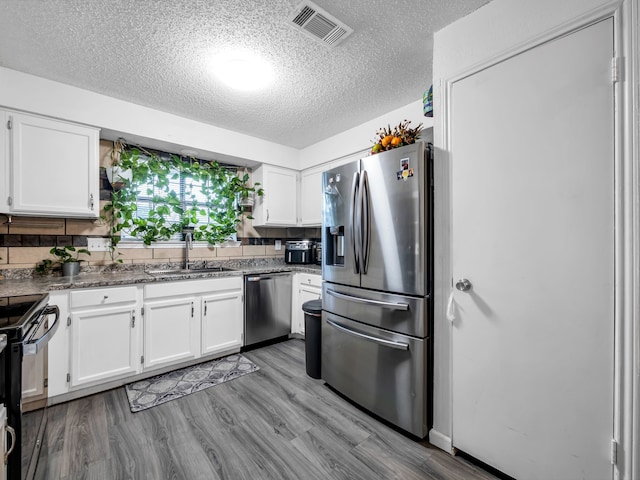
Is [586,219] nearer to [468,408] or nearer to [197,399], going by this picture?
[468,408]

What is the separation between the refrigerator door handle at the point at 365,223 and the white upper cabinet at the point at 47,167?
2.30 meters

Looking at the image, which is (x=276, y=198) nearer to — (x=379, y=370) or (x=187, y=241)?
(x=187, y=241)

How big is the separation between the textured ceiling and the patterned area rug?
2.52 metres

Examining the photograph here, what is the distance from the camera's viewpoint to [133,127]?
257 centimetres

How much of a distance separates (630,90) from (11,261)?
159 inches

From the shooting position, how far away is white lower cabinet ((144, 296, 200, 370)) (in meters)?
2.42

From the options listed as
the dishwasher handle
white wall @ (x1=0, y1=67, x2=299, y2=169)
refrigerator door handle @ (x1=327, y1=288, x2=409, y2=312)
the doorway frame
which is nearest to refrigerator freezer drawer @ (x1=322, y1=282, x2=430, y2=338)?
refrigerator door handle @ (x1=327, y1=288, x2=409, y2=312)

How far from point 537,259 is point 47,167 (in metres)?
3.40

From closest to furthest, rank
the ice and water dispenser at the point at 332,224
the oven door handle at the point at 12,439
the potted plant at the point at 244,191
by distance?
the oven door handle at the point at 12,439 < the ice and water dispenser at the point at 332,224 < the potted plant at the point at 244,191

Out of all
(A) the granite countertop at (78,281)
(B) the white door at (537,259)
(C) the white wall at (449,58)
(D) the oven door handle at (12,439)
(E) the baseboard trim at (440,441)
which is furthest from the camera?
(A) the granite countertop at (78,281)

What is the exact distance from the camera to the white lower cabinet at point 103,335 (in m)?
2.08

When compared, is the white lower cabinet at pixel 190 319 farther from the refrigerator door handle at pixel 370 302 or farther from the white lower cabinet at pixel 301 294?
the refrigerator door handle at pixel 370 302

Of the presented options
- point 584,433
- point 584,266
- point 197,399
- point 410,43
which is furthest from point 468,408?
point 410,43

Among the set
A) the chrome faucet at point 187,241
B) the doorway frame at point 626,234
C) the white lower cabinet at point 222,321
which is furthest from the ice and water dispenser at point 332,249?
the chrome faucet at point 187,241
